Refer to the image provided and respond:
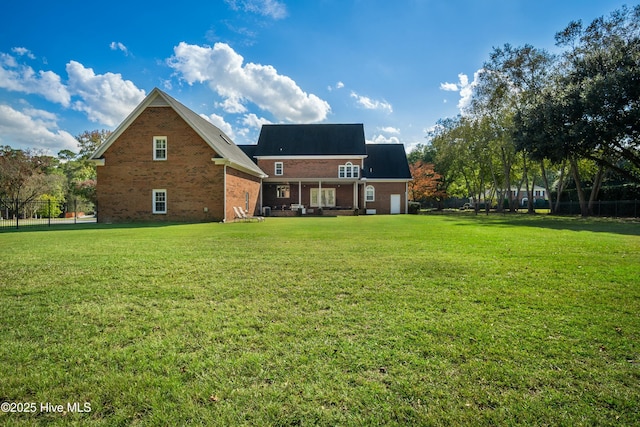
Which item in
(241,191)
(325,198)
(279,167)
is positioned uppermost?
(279,167)

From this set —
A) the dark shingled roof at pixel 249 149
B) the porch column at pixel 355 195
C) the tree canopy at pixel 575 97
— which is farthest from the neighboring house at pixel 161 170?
the tree canopy at pixel 575 97

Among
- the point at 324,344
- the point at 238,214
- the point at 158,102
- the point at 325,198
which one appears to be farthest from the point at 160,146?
the point at 324,344

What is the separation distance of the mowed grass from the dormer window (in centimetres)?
2847

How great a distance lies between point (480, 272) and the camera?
583 centimetres

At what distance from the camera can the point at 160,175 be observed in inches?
816

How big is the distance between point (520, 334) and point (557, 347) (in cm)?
34

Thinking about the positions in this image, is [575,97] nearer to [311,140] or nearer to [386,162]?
[386,162]

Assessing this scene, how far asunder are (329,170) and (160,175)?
58.2 ft

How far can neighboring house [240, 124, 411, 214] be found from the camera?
33.0 m

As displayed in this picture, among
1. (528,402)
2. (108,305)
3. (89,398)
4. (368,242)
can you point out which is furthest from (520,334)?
(368,242)

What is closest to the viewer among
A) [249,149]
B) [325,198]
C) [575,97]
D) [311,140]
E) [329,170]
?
[575,97]

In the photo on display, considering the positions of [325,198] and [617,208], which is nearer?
[617,208]

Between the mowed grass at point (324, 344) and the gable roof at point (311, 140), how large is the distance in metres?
29.4

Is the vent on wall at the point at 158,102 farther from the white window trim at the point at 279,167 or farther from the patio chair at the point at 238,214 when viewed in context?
the white window trim at the point at 279,167
